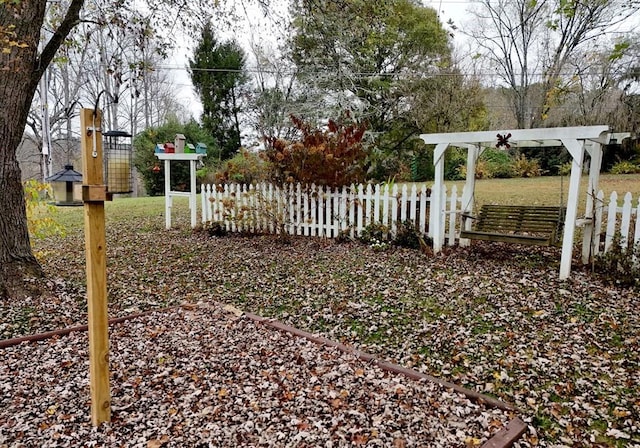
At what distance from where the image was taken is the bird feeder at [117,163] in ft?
7.45

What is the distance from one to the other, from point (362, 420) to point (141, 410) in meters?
1.25

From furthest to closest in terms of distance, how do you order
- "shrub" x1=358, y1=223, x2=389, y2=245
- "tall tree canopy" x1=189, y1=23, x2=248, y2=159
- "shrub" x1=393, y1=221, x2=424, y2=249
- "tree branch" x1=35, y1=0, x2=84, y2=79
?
"tall tree canopy" x1=189, y1=23, x2=248, y2=159
"shrub" x1=358, y1=223, x2=389, y2=245
"shrub" x1=393, y1=221, x2=424, y2=249
"tree branch" x1=35, y1=0, x2=84, y2=79

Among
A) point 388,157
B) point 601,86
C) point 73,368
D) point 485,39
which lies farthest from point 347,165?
point 485,39

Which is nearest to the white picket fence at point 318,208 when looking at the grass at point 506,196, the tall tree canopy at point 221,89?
the grass at point 506,196

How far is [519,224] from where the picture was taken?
5.28 meters

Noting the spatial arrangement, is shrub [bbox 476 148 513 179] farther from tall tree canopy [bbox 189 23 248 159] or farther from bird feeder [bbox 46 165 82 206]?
bird feeder [bbox 46 165 82 206]

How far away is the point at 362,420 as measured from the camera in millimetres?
2189

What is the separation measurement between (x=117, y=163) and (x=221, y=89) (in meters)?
19.1

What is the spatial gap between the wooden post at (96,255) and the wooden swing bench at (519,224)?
4435 mm

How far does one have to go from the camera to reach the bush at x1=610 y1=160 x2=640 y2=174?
13.9 metres

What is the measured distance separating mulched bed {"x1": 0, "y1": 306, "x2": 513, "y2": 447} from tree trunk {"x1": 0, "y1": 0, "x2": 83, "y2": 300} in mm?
1190

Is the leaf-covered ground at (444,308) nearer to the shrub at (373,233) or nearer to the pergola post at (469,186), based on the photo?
the shrub at (373,233)

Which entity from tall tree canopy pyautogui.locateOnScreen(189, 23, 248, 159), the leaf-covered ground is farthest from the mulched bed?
tall tree canopy pyautogui.locateOnScreen(189, 23, 248, 159)

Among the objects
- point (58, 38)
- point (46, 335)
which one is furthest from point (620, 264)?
point (58, 38)
